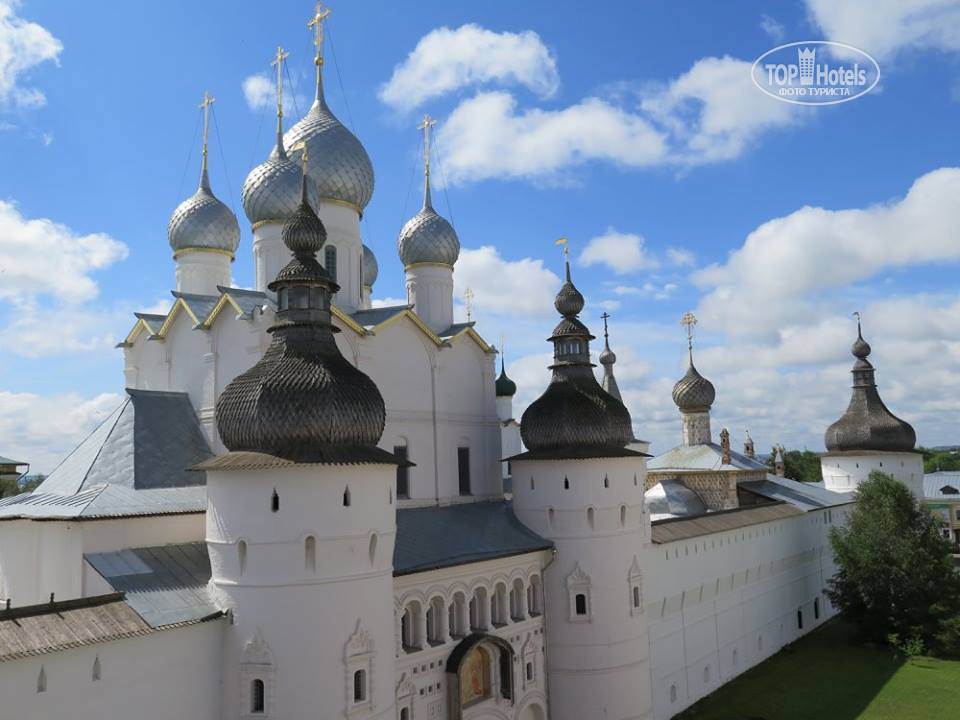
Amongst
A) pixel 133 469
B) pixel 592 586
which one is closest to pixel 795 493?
pixel 592 586

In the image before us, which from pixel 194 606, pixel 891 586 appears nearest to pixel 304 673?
pixel 194 606

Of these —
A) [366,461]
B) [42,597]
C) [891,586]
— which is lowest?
[891,586]

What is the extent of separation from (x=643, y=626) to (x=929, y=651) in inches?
453

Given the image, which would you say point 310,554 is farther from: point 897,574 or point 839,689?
point 897,574

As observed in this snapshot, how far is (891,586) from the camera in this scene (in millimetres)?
24453

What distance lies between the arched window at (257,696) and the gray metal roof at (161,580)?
113 cm

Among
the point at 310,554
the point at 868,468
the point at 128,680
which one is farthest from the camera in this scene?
the point at 868,468

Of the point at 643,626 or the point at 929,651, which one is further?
the point at 929,651

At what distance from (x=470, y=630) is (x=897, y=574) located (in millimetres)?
15592

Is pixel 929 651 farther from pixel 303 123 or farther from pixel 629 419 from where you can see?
pixel 303 123

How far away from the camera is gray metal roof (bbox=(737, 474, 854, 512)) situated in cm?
2727

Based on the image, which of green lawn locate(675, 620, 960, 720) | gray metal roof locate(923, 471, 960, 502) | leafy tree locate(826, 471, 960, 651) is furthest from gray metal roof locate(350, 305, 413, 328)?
gray metal roof locate(923, 471, 960, 502)

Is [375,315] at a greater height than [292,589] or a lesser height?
greater

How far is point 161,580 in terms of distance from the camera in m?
11.7
